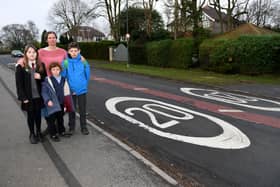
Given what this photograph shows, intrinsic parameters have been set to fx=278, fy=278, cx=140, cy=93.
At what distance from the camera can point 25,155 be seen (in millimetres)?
4555

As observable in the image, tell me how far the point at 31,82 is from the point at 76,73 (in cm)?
84

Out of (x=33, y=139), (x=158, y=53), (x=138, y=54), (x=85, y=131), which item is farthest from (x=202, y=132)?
(x=138, y=54)

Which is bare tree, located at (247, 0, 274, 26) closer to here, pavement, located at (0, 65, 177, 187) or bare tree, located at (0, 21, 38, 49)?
pavement, located at (0, 65, 177, 187)

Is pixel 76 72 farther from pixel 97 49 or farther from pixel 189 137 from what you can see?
pixel 97 49

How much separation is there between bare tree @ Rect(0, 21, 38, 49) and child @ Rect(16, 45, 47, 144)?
91.3m

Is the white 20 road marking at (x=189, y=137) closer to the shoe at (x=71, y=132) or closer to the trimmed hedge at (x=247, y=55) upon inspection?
the shoe at (x=71, y=132)

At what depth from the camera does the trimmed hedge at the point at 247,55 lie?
1673 cm

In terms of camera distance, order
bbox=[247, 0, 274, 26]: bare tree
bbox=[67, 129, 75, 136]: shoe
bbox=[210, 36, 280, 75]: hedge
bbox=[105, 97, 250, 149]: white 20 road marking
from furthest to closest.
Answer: bbox=[247, 0, 274, 26]: bare tree < bbox=[210, 36, 280, 75]: hedge < bbox=[67, 129, 75, 136]: shoe < bbox=[105, 97, 250, 149]: white 20 road marking

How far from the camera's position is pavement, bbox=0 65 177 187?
143 inches

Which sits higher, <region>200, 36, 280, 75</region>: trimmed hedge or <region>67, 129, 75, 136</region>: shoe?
<region>200, 36, 280, 75</region>: trimmed hedge

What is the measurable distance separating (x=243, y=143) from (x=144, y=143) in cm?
185

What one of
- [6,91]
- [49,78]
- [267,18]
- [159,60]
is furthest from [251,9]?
[49,78]

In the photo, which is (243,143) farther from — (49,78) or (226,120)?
(49,78)

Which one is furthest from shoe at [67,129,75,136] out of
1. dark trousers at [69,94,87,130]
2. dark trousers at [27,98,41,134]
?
dark trousers at [27,98,41,134]
